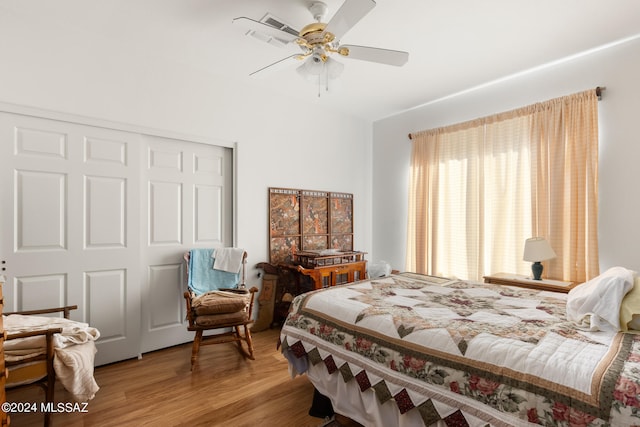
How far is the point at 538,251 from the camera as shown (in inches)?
113

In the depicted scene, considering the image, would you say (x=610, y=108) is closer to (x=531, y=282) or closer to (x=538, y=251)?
(x=538, y=251)

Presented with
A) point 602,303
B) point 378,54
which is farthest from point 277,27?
point 602,303

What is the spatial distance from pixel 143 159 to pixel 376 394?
2.77m

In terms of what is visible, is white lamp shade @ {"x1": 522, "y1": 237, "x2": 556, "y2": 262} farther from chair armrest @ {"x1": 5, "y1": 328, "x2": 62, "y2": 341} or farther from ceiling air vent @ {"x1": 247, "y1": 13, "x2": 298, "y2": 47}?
chair armrest @ {"x1": 5, "y1": 328, "x2": 62, "y2": 341}

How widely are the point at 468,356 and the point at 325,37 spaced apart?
79.6 inches

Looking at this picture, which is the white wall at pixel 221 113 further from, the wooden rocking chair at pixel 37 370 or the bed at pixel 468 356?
the bed at pixel 468 356

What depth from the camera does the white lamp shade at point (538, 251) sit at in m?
2.85

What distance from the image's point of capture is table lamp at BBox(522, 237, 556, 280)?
2.85 meters

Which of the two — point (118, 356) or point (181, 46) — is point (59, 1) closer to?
point (181, 46)

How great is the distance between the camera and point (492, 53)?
9.32 ft

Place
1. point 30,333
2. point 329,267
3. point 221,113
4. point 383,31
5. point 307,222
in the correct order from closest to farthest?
point 30,333 → point 383,31 → point 221,113 → point 329,267 → point 307,222

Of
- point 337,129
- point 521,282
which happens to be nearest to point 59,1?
point 337,129

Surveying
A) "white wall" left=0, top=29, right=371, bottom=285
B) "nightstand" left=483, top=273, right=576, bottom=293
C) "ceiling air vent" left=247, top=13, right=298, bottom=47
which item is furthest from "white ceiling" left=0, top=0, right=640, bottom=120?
"nightstand" left=483, top=273, right=576, bottom=293

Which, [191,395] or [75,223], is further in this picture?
[75,223]
